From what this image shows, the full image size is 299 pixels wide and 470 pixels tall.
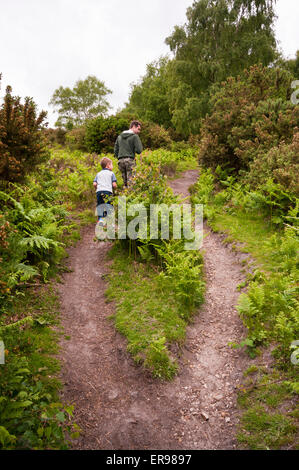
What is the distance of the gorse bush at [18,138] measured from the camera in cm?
646

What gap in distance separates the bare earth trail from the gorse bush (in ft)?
9.43

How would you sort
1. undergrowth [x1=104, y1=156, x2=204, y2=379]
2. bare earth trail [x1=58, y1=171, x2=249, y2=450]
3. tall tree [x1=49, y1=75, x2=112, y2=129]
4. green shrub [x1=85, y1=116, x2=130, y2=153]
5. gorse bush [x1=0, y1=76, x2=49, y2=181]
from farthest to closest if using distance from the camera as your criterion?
tall tree [x1=49, y1=75, x2=112, y2=129] → green shrub [x1=85, y1=116, x2=130, y2=153] → gorse bush [x1=0, y1=76, x2=49, y2=181] → undergrowth [x1=104, y1=156, x2=204, y2=379] → bare earth trail [x1=58, y1=171, x2=249, y2=450]

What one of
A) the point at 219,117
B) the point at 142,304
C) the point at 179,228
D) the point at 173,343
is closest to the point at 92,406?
the point at 173,343

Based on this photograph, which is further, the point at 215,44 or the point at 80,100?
the point at 80,100

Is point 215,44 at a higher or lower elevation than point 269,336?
higher

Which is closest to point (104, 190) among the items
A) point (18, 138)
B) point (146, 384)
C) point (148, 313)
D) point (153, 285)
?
point (18, 138)

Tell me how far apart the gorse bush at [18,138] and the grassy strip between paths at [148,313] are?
3186mm

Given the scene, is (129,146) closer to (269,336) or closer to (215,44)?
(269,336)

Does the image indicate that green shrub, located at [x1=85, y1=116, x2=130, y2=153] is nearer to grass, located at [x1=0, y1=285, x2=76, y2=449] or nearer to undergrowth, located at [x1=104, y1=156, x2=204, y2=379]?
undergrowth, located at [x1=104, y1=156, x2=204, y2=379]

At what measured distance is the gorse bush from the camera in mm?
6457

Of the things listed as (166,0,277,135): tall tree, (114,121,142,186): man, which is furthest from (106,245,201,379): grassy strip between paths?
(166,0,277,135): tall tree

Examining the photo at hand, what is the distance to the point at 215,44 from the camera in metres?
23.2

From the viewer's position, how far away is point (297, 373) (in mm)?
3900

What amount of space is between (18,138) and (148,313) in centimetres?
489
